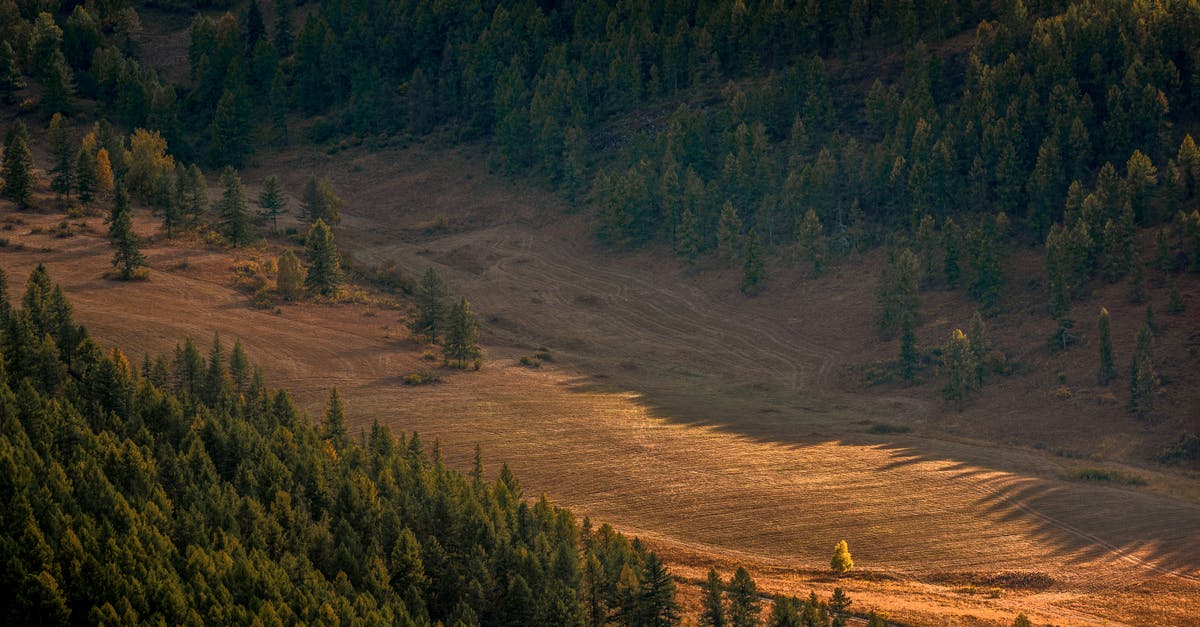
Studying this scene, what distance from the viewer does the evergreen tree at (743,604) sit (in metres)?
58.9

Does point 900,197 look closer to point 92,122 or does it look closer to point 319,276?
point 319,276

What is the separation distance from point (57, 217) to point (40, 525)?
259ft

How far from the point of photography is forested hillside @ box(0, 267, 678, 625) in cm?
5797

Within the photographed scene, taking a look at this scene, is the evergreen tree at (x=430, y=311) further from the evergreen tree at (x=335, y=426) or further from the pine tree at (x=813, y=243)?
the pine tree at (x=813, y=243)

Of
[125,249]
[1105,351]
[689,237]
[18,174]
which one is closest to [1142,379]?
[1105,351]

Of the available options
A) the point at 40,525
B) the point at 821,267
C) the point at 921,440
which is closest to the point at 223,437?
the point at 40,525

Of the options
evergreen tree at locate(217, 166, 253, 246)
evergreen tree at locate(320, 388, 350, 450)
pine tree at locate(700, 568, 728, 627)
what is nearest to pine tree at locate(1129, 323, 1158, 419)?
pine tree at locate(700, 568, 728, 627)

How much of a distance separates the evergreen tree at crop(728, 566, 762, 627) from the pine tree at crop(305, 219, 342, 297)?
74218 millimetres

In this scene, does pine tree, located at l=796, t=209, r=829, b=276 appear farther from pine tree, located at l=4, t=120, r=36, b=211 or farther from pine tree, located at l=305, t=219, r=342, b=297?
pine tree, located at l=4, t=120, r=36, b=211

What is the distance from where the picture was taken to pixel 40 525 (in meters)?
61.9

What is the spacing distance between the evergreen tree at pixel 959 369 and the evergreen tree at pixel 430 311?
45281 mm

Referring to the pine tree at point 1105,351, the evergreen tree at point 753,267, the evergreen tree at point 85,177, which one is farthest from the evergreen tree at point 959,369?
the evergreen tree at point 85,177

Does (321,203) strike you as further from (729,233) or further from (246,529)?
(246,529)

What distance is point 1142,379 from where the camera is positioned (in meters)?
102
